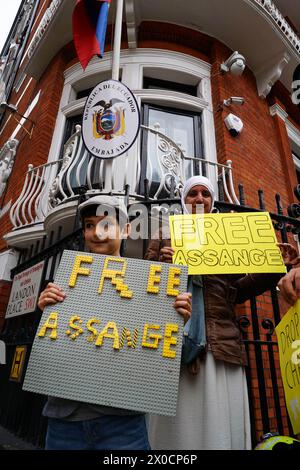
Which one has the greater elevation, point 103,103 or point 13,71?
point 13,71

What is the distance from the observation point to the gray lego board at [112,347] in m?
1.22

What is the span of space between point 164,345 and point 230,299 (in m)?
0.67

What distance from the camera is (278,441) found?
1484mm

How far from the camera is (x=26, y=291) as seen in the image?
387 cm

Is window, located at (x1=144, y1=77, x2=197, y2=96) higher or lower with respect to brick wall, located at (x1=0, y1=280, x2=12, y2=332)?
higher

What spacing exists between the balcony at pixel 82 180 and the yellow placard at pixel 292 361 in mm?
2772

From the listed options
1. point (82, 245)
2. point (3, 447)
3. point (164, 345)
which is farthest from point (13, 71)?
point (164, 345)

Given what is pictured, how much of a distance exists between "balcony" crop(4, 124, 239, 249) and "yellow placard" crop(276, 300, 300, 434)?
277 cm

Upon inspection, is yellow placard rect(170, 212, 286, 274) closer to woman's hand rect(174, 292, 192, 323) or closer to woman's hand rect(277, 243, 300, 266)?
woman's hand rect(277, 243, 300, 266)

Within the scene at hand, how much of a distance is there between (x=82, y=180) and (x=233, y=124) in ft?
9.03

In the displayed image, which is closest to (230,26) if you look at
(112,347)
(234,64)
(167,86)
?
(234,64)

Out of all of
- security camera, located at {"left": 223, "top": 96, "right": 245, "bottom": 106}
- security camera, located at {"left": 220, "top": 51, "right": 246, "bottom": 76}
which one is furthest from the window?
security camera, located at {"left": 223, "top": 96, "right": 245, "bottom": 106}

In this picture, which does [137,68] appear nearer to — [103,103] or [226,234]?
[103,103]

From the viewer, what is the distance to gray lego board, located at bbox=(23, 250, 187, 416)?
1.22 m
